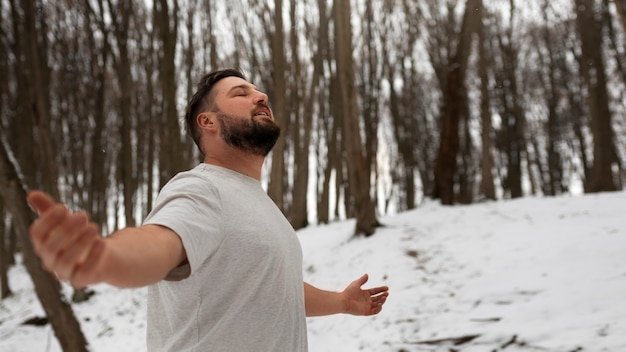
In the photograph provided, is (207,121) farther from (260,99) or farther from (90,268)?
(90,268)

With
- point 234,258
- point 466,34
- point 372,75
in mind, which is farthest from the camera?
point 372,75

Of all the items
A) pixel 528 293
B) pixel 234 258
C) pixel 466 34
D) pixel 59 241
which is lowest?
pixel 528 293

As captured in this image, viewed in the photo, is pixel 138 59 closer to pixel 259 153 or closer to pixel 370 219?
pixel 370 219

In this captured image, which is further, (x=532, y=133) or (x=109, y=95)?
(x=532, y=133)

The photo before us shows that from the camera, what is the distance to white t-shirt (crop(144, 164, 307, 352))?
45.6 inches

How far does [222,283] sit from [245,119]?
0.56m

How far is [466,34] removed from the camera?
9906 millimetres

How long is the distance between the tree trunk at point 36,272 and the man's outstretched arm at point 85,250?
4.26 meters

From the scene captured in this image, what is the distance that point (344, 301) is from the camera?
1.88 meters

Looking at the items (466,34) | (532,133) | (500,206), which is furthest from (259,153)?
(532,133)

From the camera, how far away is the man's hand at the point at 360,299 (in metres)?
1.90

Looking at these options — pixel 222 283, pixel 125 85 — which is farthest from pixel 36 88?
pixel 222 283

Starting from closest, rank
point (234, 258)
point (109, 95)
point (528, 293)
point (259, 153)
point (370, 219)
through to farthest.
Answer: point (234, 258) → point (259, 153) → point (528, 293) → point (370, 219) → point (109, 95)

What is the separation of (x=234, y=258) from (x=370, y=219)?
7.92 metres
